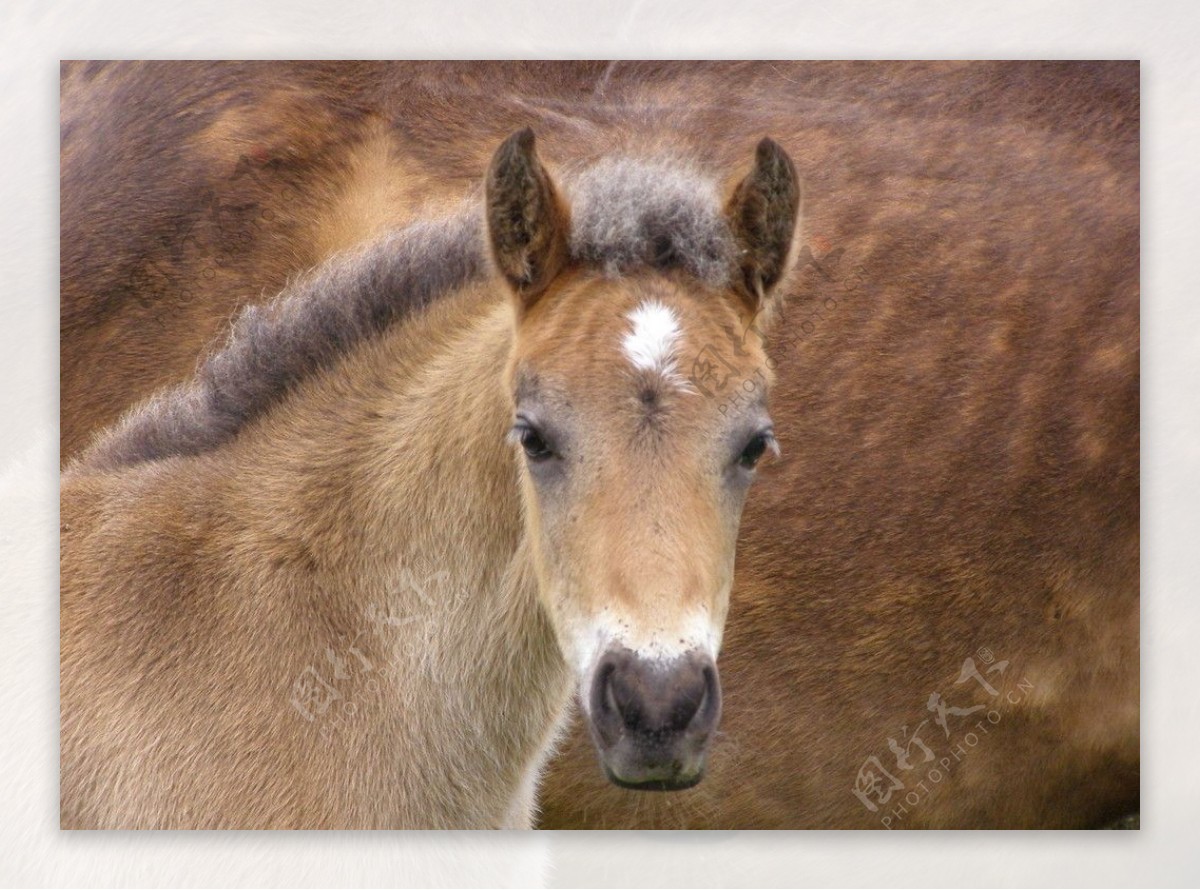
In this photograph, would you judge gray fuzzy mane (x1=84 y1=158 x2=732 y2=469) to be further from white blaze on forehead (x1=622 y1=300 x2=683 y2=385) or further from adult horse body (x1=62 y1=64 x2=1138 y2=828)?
adult horse body (x1=62 y1=64 x2=1138 y2=828)

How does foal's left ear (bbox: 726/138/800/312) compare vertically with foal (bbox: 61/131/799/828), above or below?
above

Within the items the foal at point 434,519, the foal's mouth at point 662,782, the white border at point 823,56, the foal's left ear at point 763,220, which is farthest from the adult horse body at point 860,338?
the foal's mouth at point 662,782

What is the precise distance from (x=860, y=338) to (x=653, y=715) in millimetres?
1380

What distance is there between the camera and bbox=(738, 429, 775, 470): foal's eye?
1.85m

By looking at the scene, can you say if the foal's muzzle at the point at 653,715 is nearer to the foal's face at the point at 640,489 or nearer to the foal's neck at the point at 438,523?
the foal's face at the point at 640,489

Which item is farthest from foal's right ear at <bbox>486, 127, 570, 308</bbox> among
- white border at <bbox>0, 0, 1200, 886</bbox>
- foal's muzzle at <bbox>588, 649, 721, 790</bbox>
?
white border at <bbox>0, 0, 1200, 886</bbox>

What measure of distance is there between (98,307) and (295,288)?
754 mm

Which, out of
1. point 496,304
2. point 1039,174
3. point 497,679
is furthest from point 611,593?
point 1039,174

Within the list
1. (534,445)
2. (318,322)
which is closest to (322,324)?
(318,322)

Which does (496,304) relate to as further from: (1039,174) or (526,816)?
(1039,174)

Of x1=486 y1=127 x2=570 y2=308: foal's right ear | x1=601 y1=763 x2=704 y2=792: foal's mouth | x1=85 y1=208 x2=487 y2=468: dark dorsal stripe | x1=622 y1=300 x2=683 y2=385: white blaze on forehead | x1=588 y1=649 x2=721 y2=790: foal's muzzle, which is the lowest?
x1=601 y1=763 x2=704 y2=792: foal's mouth

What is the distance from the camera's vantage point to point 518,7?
2668 millimetres

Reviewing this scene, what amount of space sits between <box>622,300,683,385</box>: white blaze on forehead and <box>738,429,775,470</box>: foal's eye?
15 cm

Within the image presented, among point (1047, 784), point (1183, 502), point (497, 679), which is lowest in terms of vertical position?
point (1047, 784)
